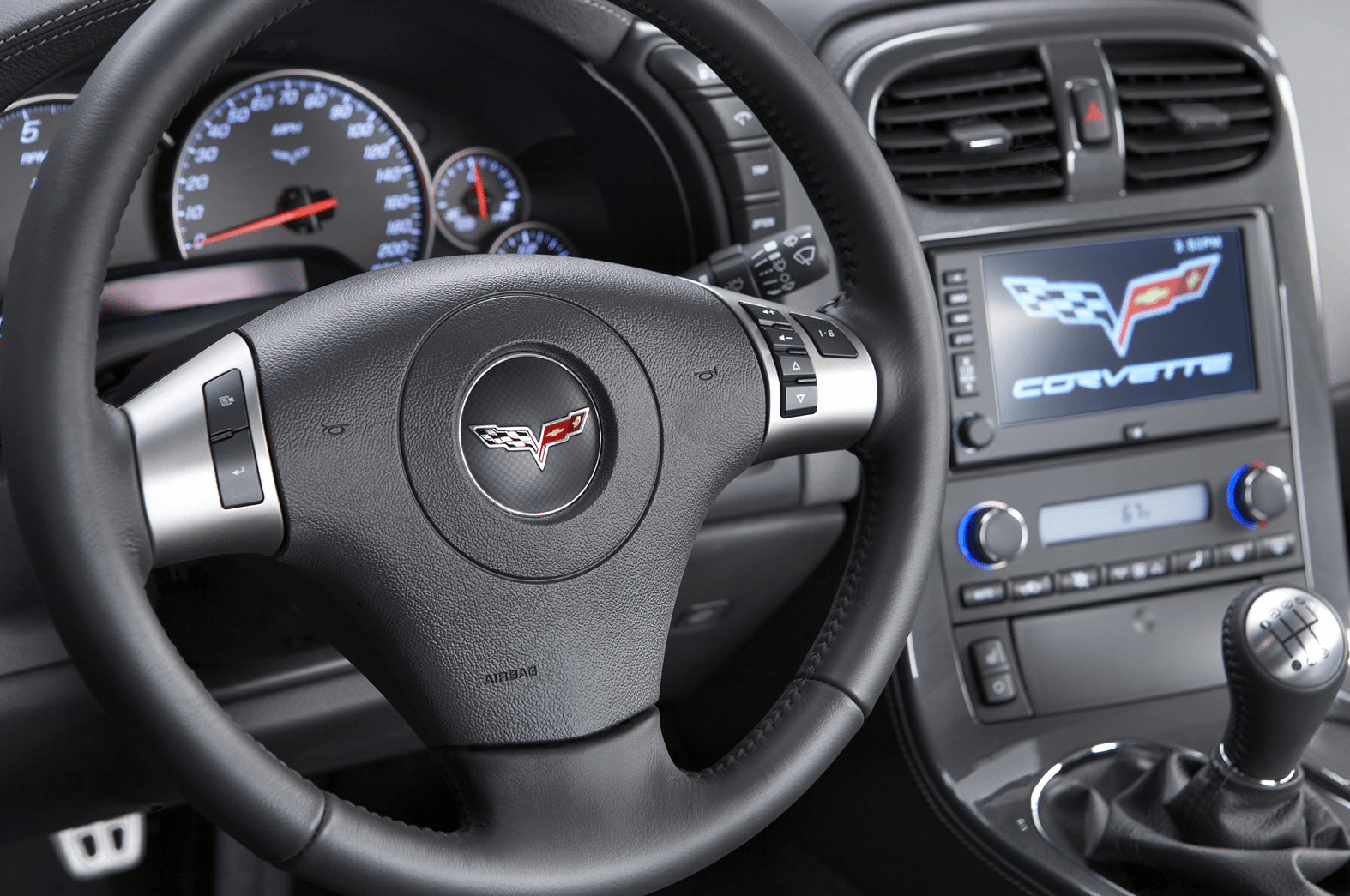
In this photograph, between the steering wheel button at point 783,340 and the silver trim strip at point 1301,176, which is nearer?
the steering wheel button at point 783,340

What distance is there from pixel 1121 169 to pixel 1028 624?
50 cm

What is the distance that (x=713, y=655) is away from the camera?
4.85 ft

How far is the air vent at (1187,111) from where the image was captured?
4.46ft

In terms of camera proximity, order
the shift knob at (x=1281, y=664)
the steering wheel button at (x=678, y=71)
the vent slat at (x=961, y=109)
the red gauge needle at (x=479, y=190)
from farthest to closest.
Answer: the red gauge needle at (x=479, y=190) < the vent slat at (x=961, y=109) < the steering wheel button at (x=678, y=71) < the shift knob at (x=1281, y=664)

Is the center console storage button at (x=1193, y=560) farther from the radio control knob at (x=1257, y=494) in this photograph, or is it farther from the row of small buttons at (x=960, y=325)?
the row of small buttons at (x=960, y=325)

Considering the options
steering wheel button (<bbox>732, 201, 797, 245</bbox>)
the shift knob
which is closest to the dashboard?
steering wheel button (<bbox>732, 201, 797, 245</bbox>)

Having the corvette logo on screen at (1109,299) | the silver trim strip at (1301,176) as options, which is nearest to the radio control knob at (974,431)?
the corvette logo on screen at (1109,299)

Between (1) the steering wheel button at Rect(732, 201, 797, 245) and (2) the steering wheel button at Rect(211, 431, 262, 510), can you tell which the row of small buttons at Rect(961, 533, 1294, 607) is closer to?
(1) the steering wheel button at Rect(732, 201, 797, 245)

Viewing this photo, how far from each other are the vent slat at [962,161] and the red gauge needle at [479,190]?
0.45 meters

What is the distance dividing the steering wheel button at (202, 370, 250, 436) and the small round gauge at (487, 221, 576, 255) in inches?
27.9

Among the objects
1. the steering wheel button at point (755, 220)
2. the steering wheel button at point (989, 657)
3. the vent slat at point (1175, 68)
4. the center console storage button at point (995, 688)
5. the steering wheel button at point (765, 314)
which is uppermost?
the vent slat at point (1175, 68)

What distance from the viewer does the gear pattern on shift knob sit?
3.41ft

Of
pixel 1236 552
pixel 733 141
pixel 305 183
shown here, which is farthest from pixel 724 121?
pixel 1236 552

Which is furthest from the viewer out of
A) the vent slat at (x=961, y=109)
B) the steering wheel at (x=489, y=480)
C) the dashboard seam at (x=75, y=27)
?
the vent slat at (x=961, y=109)
